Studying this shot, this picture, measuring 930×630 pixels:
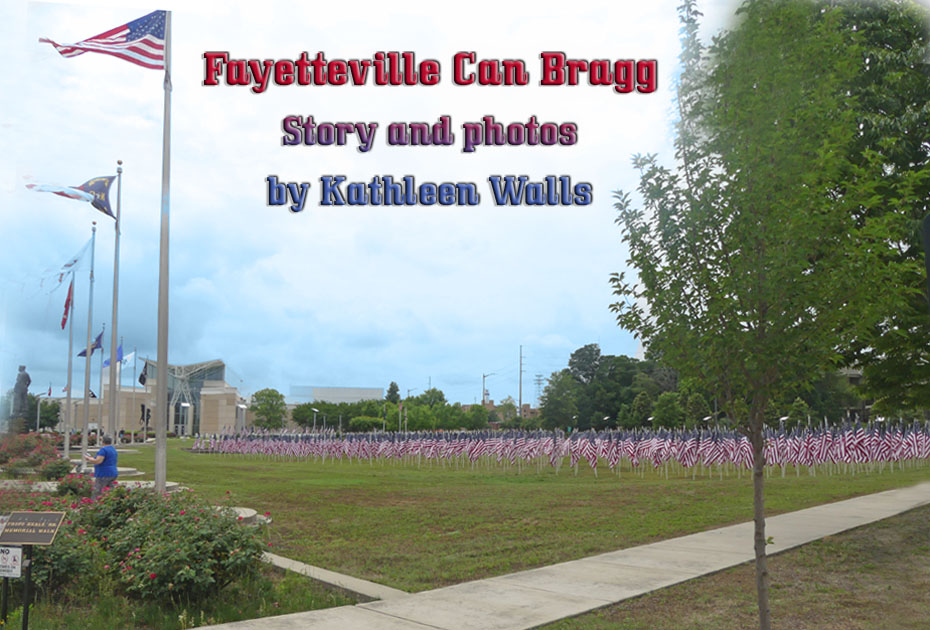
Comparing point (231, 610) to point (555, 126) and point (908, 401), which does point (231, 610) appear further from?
point (908, 401)

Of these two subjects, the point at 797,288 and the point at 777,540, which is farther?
the point at 777,540

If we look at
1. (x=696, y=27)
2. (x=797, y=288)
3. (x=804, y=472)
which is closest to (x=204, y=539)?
(x=797, y=288)

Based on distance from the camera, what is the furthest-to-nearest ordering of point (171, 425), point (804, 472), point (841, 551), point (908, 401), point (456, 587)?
point (171, 425) → point (804, 472) → point (908, 401) → point (841, 551) → point (456, 587)

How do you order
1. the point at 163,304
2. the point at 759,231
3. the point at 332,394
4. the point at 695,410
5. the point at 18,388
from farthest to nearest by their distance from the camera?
the point at 332,394 → the point at 695,410 → the point at 18,388 → the point at 163,304 → the point at 759,231

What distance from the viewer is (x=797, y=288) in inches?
237

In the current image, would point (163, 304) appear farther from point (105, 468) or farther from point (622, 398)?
point (622, 398)

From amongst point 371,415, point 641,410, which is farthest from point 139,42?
point 371,415

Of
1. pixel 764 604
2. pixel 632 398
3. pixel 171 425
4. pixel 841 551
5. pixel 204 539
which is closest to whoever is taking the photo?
pixel 764 604

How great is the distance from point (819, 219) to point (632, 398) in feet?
319

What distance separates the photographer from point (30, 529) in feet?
21.2

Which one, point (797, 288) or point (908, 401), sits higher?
point (797, 288)

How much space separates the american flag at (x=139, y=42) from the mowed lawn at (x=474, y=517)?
9353 mm

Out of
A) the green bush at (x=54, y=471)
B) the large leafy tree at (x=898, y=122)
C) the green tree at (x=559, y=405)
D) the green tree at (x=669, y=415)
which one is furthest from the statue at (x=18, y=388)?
the green tree at (x=559, y=405)

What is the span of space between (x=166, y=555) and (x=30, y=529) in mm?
1275
